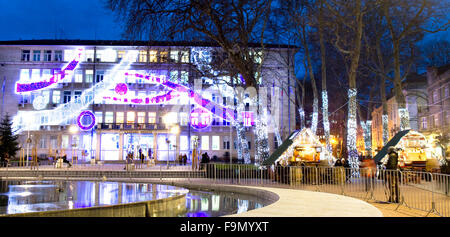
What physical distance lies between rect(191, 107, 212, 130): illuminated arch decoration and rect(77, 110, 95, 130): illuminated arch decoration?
13436mm

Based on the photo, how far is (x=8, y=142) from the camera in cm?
4178

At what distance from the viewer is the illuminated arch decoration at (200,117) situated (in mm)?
48031

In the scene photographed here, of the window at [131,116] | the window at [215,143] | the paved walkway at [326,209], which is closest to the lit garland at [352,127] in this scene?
the paved walkway at [326,209]

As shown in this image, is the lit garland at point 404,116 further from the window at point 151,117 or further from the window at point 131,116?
the window at point 131,116

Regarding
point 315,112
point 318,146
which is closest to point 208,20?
point 318,146

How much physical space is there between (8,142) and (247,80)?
103ft

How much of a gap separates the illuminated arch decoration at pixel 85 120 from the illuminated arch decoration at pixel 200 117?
529 inches

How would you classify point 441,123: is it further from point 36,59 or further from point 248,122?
point 36,59

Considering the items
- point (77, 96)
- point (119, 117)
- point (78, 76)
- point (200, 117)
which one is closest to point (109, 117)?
point (119, 117)

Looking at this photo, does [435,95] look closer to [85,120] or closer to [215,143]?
[215,143]

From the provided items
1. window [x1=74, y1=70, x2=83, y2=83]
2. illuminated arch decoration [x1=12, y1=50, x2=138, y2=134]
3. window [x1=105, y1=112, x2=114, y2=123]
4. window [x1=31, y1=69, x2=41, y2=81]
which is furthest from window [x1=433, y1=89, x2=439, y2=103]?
window [x1=31, y1=69, x2=41, y2=81]
